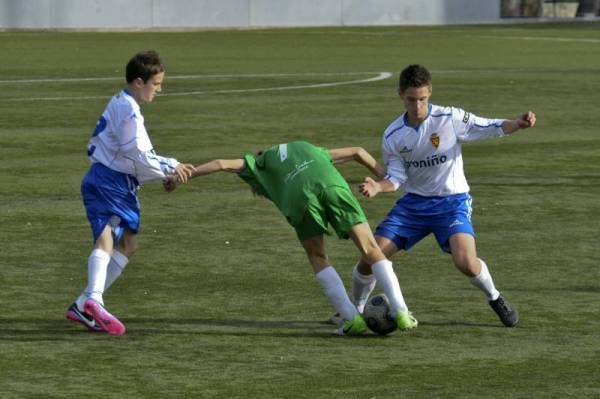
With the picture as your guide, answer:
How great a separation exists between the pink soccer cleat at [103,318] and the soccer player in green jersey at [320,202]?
0.87 meters

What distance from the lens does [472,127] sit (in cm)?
1091

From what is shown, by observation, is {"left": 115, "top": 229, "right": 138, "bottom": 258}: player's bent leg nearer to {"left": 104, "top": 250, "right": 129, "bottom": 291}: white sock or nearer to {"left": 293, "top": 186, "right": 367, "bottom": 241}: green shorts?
{"left": 104, "top": 250, "right": 129, "bottom": 291}: white sock

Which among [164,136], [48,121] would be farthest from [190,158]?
[48,121]

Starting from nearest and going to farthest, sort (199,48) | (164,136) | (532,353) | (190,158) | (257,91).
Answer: (532,353) < (190,158) < (164,136) < (257,91) < (199,48)

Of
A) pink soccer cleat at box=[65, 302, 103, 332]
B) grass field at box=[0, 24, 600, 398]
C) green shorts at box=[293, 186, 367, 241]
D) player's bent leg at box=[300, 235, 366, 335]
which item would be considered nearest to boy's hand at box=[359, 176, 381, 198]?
green shorts at box=[293, 186, 367, 241]

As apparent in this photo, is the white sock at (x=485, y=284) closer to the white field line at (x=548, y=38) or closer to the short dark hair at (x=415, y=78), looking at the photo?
the short dark hair at (x=415, y=78)

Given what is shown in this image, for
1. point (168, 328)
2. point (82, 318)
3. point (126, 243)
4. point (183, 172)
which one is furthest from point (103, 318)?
point (183, 172)

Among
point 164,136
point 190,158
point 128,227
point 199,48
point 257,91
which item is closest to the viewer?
point 128,227

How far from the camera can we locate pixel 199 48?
4172cm

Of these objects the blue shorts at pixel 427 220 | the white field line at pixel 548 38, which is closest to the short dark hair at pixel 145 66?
the blue shorts at pixel 427 220

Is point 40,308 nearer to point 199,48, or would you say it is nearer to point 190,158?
point 190,158

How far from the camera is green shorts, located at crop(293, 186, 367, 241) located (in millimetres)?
10055

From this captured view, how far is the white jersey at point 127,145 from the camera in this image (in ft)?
33.6

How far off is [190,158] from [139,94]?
9092mm
